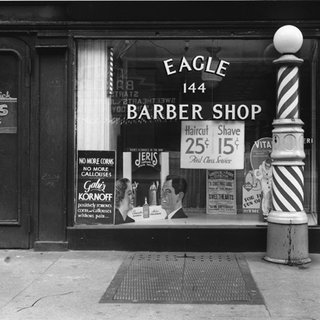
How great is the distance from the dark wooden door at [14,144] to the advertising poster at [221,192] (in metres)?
2.88

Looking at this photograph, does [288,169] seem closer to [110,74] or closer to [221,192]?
[221,192]

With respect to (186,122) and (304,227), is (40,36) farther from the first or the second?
(304,227)

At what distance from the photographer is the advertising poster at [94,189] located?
802 cm

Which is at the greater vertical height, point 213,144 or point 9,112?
point 9,112

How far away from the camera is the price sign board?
820cm

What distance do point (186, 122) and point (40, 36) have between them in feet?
8.50

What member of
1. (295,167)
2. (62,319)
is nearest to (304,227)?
(295,167)

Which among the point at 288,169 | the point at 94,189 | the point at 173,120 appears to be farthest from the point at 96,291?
the point at 173,120

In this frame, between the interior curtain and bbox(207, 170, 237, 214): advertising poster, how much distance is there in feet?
5.89

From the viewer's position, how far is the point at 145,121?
819cm

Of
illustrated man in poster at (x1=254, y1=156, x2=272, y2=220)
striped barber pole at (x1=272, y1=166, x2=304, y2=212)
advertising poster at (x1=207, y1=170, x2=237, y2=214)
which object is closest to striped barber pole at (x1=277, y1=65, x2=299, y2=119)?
striped barber pole at (x1=272, y1=166, x2=304, y2=212)

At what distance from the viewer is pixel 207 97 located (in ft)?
26.8

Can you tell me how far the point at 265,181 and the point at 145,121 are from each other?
213 cm

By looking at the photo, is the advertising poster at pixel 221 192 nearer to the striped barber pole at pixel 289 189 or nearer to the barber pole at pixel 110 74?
the striped barber pole at pixel 289 189
